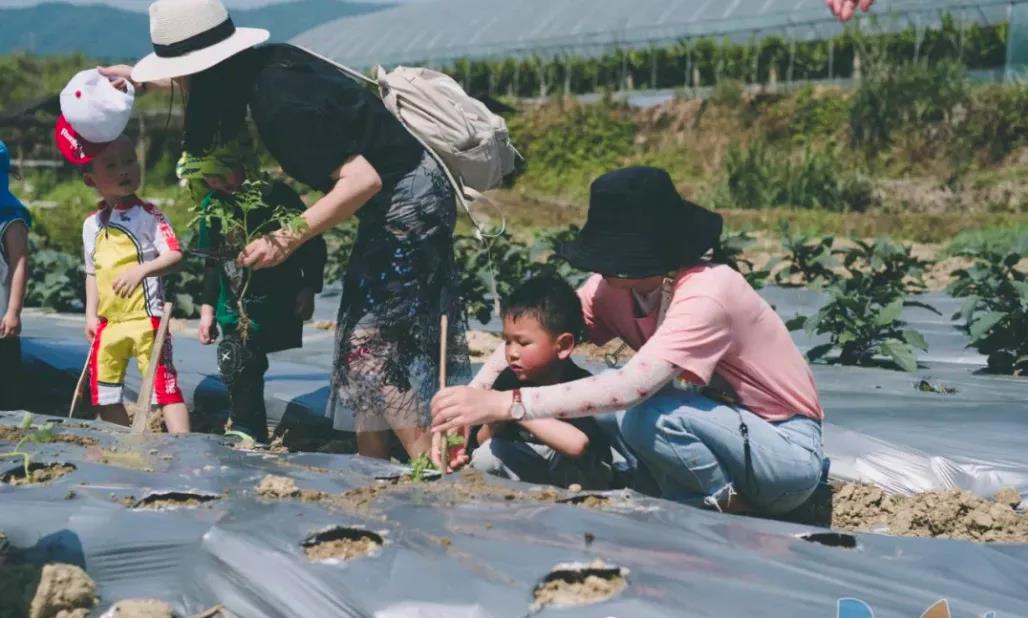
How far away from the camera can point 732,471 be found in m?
2.88

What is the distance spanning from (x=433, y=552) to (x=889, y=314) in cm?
308

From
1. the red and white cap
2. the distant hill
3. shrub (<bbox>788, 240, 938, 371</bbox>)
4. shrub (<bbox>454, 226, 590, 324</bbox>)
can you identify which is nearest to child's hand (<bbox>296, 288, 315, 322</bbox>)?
the red and white cap

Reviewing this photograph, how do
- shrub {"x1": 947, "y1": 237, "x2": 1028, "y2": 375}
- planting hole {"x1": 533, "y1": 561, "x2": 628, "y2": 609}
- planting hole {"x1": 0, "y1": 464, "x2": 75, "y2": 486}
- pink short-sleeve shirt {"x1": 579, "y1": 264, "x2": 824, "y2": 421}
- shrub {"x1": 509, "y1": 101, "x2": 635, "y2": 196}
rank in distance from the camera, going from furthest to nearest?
shrub {"x1": 509, "y1": 101, "x2": 635, "y2": 196}
shrub {"x1": 947, "y1": 237, "x2": 1028, "y2": 375}
pink short-sleeve shirt {"x1": 579, "y1": 264, "x2": 824, "y2": 421}
planting hole {"x1": 0, "y1": 464, "x2": 75, "y2": 486}
planting hole {"x1": 533, "y1": 561, "x2": 628, "y2": 609}

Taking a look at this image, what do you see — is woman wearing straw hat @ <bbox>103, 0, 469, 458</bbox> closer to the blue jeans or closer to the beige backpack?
the beige backpack

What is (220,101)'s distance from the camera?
3158 mm

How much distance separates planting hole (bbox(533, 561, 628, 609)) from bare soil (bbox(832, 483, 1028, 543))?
0.96 metres

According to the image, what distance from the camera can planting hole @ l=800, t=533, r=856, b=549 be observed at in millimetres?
2365

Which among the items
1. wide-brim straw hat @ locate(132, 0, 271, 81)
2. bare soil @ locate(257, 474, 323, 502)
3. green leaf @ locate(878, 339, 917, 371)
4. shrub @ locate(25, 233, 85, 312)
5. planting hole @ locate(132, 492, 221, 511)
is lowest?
shrub @ locate(25, 233, 85, 312)

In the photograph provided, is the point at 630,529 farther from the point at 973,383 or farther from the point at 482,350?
the point at 482,350

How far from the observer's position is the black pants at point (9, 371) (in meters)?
4.09

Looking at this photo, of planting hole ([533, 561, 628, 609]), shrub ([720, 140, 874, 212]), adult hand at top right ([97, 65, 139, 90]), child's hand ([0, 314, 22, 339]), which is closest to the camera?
planting hole ([533, 561, 628, 609])

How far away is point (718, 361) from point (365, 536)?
3.06ft

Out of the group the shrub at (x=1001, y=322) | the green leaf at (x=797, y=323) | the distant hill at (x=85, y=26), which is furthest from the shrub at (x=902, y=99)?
the distant hill at (x=85, y=26)

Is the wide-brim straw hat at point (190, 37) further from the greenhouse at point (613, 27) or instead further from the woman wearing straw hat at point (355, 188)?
the greenhouse at point (613, 27)
